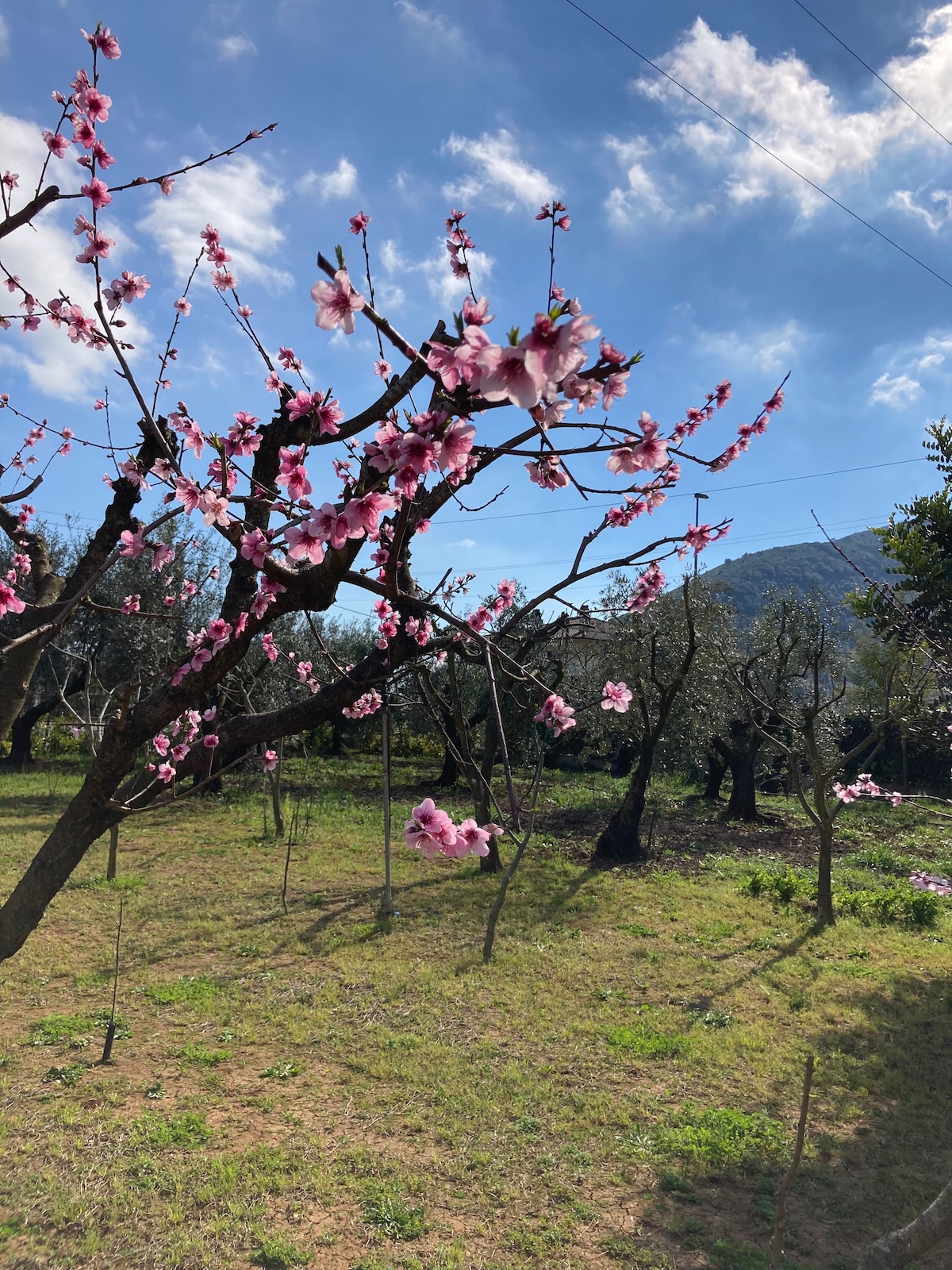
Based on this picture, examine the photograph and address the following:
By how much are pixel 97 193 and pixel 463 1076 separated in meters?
4.82

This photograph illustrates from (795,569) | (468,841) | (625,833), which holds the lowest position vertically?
(625,833)

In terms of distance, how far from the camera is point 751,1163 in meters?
3.74

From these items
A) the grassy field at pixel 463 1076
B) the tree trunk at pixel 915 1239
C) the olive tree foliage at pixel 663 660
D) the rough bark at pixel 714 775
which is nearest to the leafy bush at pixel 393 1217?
the grassy field at pixel 463 1076

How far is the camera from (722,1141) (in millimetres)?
3898

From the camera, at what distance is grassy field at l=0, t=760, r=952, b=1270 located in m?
3.20

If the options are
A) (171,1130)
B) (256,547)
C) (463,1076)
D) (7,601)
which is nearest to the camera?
(256,547)

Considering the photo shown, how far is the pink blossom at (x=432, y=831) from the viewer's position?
80.9 inches

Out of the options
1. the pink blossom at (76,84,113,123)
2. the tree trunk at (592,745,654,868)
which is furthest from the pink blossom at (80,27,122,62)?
the tree trunk at (592,745,654,868)

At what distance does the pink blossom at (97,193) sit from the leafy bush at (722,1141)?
16.3ft

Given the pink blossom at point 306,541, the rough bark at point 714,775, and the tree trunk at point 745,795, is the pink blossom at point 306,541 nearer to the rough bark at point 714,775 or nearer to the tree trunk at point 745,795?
the tree trunk at point 745,795

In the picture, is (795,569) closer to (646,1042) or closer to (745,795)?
(745,795)

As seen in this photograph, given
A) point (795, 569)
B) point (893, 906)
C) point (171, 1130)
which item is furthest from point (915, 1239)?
point (795, 569)

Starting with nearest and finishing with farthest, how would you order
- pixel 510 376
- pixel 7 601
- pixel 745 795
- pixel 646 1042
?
pixel 510 376
pixel 7 601
pixel 646 1042
pixel 745 795

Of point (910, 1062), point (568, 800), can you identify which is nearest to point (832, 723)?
point (568, 800)
